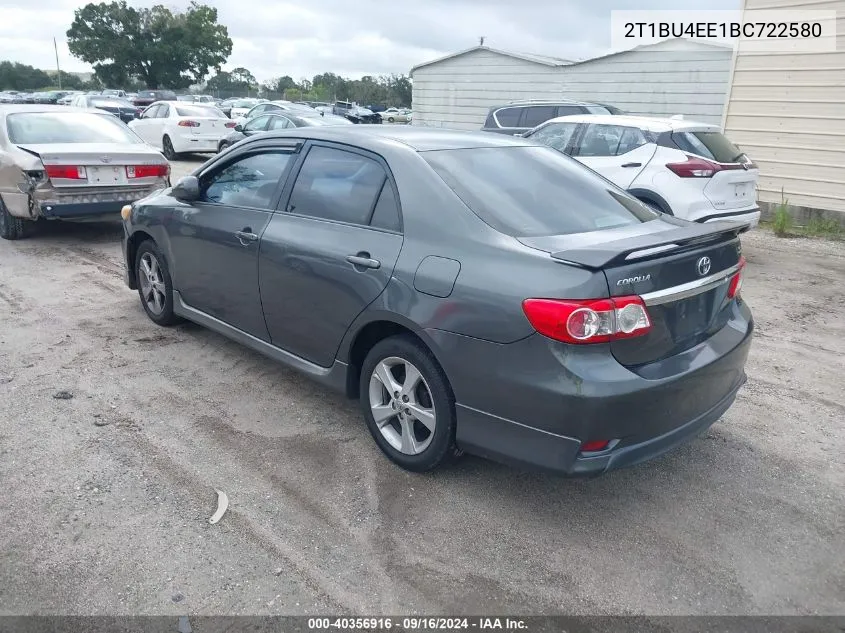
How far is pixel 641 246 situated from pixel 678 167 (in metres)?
5.37

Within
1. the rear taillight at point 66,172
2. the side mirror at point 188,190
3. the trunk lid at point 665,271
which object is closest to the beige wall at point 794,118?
the trunk lid at point 665,271

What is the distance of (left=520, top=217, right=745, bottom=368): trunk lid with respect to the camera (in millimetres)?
2836

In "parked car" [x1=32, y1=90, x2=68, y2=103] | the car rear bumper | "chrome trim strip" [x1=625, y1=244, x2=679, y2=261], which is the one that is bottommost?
the car rear bumper

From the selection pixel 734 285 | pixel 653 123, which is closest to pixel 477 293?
pixel 734 285

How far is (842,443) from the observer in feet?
13.0

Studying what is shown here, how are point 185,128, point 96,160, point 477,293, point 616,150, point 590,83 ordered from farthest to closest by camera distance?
point 185,128, point 590,83, point 616,150, point 96,160, point 477,293

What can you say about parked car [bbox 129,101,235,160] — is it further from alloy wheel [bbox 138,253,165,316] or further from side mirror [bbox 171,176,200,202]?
side mirror [bbox 171,176,200,202]

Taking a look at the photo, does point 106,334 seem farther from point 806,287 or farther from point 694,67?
point 694,67

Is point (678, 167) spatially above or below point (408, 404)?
above

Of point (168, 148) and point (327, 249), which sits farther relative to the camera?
point (168, 148)

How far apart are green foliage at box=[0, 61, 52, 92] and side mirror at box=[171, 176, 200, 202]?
3482 inches

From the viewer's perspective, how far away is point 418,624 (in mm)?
2602

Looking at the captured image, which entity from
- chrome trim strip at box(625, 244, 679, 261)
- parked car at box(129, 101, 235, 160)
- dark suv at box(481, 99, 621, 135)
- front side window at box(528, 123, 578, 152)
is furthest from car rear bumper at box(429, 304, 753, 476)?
parked car at box(129, 101, 235, 160)

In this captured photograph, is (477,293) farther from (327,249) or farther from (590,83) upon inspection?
(590,83)
